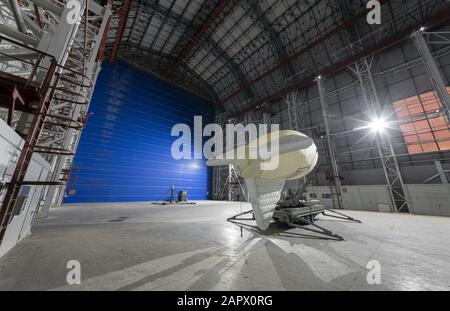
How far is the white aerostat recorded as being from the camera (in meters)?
4.52

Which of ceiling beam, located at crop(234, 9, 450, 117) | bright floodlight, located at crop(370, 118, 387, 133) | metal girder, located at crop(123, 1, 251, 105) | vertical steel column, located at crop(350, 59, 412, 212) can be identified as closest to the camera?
ceiling beam, located at crop(234, 9, 450, 117)

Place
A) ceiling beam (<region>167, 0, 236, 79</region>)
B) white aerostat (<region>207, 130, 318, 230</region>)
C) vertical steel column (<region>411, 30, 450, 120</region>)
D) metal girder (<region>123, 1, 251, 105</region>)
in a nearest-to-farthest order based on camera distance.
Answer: white aerostat (<region>207, 130, 318, 230</region>) < vertical steel column (<region>411, 30, 450, 120</region>) < ceiling beam (<region>167, 0, 236, 79</region>) < metal girder (<region>123, 1, 251, 105</region>)

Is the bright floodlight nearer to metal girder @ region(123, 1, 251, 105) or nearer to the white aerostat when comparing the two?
the white aerostat

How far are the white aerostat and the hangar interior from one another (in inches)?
16.5

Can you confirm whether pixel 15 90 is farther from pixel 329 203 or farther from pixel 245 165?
pixel 329 203

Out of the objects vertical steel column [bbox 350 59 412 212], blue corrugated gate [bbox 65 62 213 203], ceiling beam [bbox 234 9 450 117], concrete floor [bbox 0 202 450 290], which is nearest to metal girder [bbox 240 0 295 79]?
ceiling beam [bbox 234 9 450 117]

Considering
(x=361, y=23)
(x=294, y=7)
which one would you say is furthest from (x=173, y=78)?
(x=361, y=23)

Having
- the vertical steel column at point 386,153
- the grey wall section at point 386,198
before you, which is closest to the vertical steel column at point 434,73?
the vertical steel column at point 386,153

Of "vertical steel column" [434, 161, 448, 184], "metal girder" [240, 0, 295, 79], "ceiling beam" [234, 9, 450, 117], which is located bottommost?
"vertical steel column" [434, 161, 448, 184]

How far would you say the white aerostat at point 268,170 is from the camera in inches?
178

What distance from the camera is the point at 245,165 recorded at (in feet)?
15.5

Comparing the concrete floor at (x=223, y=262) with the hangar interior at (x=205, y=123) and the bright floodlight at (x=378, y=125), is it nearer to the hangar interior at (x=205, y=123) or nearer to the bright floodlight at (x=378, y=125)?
the hangar interior at (x=205, y=123)

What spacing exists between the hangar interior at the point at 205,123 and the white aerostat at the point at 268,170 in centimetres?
42

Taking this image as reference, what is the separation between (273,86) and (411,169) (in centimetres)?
1501
